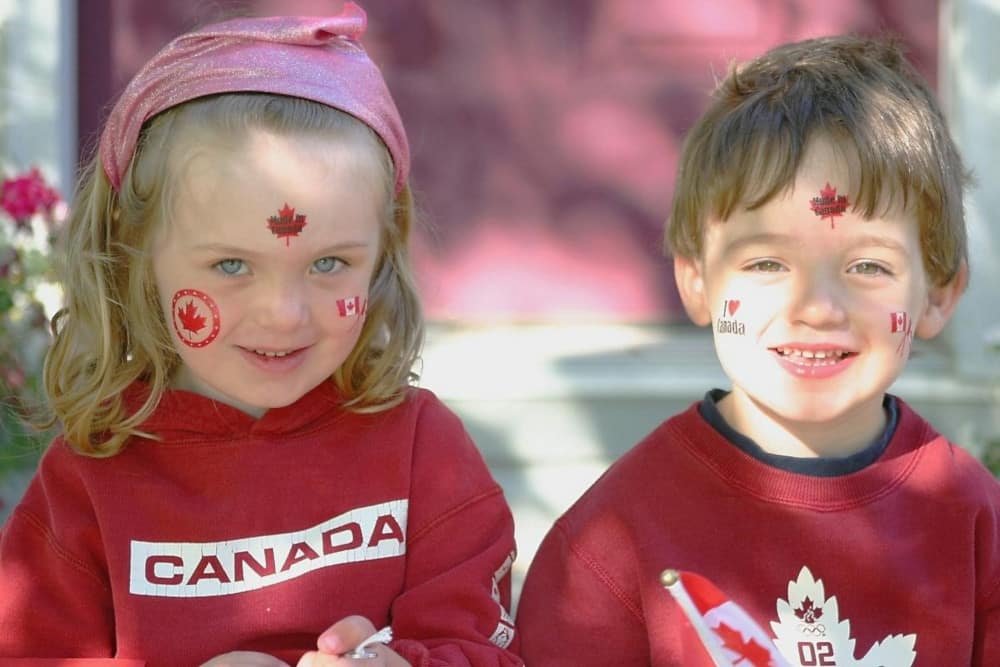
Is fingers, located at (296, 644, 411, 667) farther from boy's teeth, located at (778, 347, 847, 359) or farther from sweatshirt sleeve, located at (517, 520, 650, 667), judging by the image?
boy's teeth, located at (778, 347, 847, 359)

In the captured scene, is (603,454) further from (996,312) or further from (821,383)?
(821,383)

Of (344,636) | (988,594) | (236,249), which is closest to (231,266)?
(236,249)

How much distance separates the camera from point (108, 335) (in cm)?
233

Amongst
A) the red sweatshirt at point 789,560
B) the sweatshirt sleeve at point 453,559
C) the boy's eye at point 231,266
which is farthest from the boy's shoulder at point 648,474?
the boy's eye at point 231,266

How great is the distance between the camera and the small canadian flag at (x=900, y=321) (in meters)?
2.23

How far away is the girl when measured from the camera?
2174 mm

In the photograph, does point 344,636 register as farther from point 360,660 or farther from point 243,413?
point 243,413

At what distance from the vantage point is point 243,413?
233 centimetres

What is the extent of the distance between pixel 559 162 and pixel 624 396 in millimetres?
794

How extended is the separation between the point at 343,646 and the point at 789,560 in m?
0.73

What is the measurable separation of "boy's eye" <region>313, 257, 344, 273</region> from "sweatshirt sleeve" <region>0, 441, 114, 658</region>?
1.74 ft

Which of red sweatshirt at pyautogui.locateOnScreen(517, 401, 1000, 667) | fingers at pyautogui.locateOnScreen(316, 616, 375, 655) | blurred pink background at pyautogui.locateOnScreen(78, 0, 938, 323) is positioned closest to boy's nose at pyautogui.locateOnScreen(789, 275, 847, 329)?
red sweatshirt at pyautogui.locateOnScreen(517, 401, 1000, 667)

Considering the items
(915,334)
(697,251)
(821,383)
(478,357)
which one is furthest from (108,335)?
(478,357)

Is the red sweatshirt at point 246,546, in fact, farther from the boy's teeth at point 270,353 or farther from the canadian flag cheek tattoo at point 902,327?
the canadian flag cheek tattoo at point 902,327
